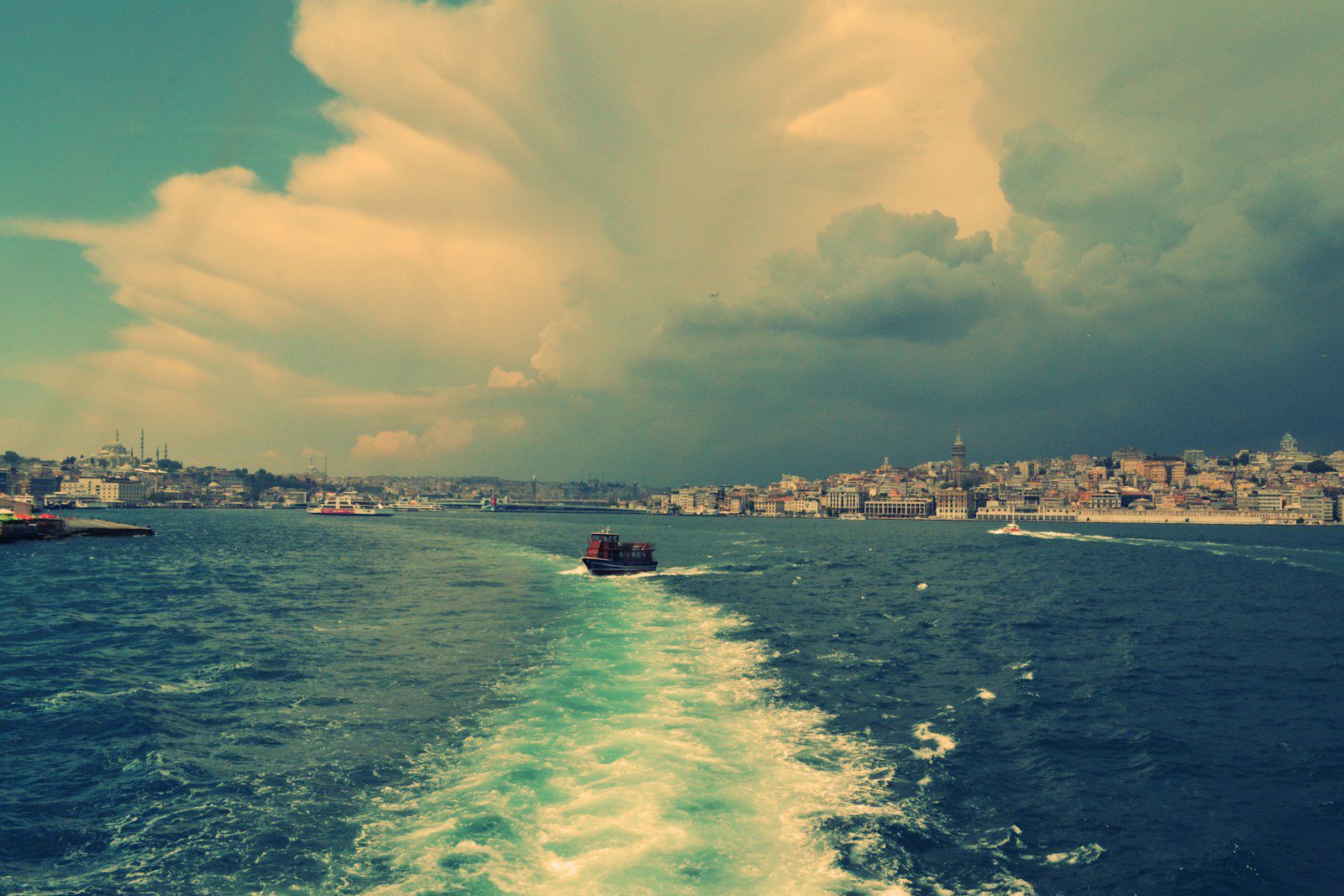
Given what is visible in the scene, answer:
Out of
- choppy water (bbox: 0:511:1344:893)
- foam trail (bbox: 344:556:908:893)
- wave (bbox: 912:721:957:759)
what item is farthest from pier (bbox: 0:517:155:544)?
wave (bbox: 912:721:957:759)

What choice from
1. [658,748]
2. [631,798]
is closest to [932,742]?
[658,748]

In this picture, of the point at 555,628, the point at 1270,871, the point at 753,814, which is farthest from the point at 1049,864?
the point at 555,628

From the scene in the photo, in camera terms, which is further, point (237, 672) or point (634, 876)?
point (237, 672)

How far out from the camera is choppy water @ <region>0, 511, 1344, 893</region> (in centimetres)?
1192

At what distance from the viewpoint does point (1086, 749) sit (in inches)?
733

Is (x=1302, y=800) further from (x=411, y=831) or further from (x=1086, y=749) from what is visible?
(x=411, y=831)

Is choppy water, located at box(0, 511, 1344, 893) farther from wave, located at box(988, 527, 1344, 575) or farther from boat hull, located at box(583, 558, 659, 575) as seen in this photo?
wave, located at box(988, 527, 1344, 575)

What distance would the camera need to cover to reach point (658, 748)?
17031mm

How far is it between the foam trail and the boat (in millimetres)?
33048

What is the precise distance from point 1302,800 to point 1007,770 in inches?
239

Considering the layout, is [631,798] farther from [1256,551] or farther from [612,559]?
[1256,551]

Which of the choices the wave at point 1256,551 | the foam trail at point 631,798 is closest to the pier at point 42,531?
the foam trail at point 631,798

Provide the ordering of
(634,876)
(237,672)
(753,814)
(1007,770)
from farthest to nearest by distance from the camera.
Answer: (237,672) < (1007,770) < (753,814) < (634,876)

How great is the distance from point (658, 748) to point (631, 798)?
118 inches
